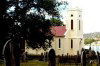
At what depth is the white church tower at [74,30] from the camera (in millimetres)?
71562

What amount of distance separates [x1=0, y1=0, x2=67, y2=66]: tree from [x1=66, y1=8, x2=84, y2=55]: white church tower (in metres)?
35.7

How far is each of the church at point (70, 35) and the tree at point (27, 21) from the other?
117 feet

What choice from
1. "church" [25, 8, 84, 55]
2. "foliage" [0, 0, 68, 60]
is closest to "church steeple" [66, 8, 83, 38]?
"church" [25, 8, 84, 55]

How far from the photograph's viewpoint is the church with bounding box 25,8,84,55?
71688 mm

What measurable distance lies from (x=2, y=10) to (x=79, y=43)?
42.9 meters

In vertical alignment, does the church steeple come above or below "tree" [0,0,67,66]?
above

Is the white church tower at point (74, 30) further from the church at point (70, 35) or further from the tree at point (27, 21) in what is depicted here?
the tree at point (27, 21)

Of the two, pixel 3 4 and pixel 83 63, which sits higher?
pixel 3 4

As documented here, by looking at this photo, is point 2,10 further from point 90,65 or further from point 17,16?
point 90,65

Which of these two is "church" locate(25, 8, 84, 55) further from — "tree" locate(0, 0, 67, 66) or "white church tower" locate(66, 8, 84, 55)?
"tree" locate(0, 0, 67, 66)

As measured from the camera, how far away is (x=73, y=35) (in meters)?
73.2

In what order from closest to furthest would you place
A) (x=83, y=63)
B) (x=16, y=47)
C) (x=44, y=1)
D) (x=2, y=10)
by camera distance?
(x=16, y=47)
(x=83, y=63)
(x=2, y=10)
(x=44, y=1)

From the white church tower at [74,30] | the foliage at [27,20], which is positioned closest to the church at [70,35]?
the white church tower at [74,30]

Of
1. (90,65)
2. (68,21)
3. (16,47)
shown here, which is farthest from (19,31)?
(68,21)
